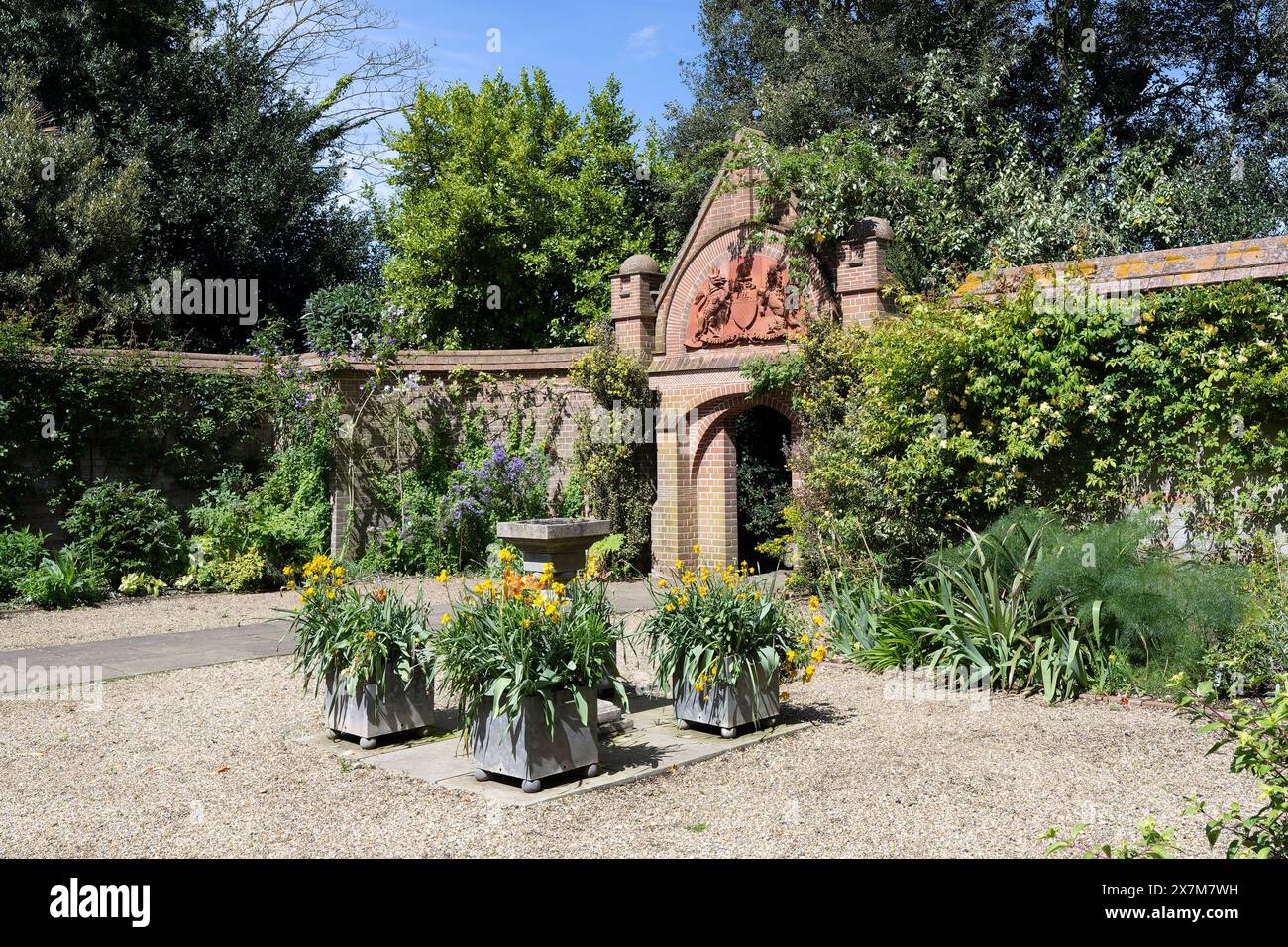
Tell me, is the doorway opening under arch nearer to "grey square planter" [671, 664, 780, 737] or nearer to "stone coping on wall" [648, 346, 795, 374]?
"stone coping on wall" [648, 346, 795, 374]

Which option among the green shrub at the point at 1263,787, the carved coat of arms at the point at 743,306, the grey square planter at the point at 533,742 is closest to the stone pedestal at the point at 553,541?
the grey square planter at the point at 533,742

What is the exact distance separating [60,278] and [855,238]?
502 inches

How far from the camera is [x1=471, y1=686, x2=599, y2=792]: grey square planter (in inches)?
195

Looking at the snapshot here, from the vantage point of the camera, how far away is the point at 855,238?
11562 mm

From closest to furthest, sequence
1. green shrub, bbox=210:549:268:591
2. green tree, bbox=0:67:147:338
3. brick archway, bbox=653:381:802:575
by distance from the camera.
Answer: green shrub, bbox=210:549:268:591
brick archway, bbox=653:381:802:575
green tree, bbox=0:67:147:338

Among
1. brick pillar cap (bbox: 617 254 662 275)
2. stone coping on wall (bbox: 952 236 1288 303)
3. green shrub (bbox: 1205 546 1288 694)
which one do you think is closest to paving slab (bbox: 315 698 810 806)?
green shrub (bbox: 1205 546 1288 694)

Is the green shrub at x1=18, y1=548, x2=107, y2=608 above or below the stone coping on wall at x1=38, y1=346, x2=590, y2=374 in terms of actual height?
below

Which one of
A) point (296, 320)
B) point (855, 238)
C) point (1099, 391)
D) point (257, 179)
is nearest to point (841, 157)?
point (855, 238)

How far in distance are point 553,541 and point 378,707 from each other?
1869mm

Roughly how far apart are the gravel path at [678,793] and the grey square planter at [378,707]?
0.27 metres

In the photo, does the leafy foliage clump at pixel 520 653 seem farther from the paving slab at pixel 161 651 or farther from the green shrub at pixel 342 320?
the green shrub at pixel 342 320

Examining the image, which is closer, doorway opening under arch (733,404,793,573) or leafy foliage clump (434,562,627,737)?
leafy foliage clump (434,562,627,737)

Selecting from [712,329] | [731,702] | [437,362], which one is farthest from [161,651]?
[712,329]

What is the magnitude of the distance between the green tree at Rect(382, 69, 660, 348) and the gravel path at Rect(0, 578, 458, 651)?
7.43 meters
